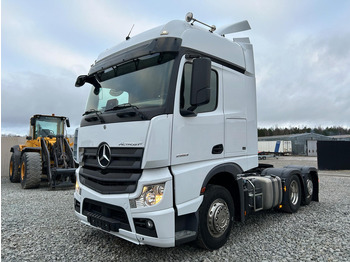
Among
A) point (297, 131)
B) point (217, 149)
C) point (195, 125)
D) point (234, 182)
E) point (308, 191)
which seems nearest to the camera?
point (195, 125)

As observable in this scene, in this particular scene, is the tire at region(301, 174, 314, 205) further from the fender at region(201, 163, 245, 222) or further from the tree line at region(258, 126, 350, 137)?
the tree line at region(258, 126, 350, 137)

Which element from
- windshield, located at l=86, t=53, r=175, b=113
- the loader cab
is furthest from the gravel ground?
the loader cab

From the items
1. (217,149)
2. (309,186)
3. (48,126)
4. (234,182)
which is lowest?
(309,186)

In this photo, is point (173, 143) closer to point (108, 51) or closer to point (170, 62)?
point (170, 62)

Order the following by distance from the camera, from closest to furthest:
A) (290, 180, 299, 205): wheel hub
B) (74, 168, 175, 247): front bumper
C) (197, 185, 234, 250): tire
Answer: (74, 168, 175, 247): front bumper → (197, 185, 234, 250): tire → (290, 180, 299, 205): wheel hub

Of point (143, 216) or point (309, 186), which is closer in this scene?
point (143, 216)

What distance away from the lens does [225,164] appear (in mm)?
3914

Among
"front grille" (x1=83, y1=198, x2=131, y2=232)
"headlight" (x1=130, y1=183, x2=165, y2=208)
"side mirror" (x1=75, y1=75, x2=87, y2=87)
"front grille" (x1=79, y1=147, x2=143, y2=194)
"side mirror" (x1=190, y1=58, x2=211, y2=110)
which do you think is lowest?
"front grille" (x1=83, y1=198, x2=131, y2=232)

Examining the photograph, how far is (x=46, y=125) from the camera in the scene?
11703 mm

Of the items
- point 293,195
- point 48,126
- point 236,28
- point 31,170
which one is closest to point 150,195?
point 236,28

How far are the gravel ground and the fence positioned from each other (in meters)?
11.7

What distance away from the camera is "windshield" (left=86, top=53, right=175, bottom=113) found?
10.8ft

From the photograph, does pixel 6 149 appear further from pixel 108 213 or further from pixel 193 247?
pixel 193 247

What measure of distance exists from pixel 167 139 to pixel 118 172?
0.79 metres
